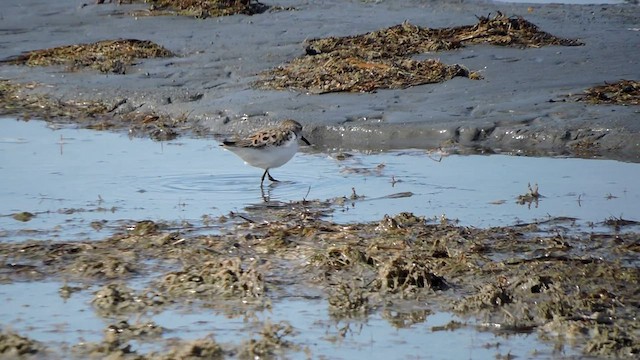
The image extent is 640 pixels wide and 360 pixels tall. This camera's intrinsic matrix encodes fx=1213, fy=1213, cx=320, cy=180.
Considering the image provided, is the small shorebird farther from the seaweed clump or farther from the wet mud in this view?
the seaweed clump

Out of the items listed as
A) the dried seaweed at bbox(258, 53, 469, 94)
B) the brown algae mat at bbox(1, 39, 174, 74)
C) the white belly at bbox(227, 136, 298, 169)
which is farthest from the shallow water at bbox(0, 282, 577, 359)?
the brown algae mat at bbox(1, 39, 174, 74)

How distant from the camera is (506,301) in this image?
21.1ft

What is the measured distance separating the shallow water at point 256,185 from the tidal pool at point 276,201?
14 mm

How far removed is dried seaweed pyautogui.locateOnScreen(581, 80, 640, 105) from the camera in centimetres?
1164

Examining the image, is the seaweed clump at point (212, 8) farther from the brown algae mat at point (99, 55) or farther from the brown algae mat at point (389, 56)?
the brown algae mat at point (389, 56)

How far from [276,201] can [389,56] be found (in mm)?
5239

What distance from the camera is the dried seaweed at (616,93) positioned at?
1164 cm

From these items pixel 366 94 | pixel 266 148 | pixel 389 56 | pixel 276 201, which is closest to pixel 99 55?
pixel 389 56

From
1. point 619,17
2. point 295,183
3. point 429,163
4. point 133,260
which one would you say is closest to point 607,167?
point 429,163

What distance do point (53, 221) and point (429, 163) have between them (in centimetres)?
345

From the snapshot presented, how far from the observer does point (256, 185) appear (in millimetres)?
9758

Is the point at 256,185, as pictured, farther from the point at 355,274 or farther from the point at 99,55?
the point at 99,55

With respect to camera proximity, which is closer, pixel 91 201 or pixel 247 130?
pixel 91 201

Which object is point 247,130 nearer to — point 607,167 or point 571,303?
point 607,167
